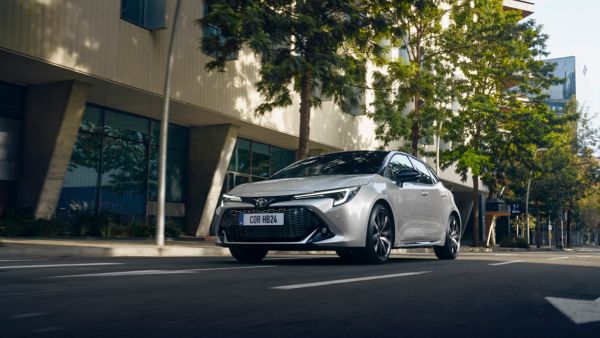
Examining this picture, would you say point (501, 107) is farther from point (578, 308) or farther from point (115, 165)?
point (578, 308)

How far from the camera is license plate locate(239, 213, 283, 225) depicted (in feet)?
23.8

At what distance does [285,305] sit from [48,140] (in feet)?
49.6

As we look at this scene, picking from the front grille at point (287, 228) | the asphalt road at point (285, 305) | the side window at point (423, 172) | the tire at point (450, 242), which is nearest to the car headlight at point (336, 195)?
the front grille at point (287, 228)

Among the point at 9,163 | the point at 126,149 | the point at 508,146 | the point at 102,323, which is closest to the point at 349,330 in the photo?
the point at 102,323

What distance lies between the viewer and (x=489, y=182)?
3319cm

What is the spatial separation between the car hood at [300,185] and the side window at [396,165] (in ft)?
2.21

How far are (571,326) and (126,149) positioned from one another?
1891 centimetres

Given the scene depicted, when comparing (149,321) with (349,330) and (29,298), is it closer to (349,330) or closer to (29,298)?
(349,330)

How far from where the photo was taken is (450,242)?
10.2 metres

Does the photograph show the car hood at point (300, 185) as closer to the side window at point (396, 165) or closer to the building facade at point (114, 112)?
the side window at point (396, 165)

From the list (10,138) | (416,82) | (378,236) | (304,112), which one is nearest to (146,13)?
(10,138)

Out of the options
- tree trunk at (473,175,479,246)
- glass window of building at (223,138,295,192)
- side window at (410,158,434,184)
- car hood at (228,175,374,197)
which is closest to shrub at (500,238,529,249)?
tree trunk at (473,175,479,246)

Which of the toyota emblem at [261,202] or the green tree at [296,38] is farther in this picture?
the green tree at [296,38]

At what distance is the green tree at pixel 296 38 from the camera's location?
46.0 feet
